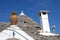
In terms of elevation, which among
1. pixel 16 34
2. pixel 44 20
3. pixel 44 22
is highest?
pixel 44 20

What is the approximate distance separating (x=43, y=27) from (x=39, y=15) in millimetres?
1940

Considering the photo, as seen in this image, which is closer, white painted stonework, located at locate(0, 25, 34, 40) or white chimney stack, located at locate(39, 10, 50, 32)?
white painted stonework, located at locate(0, 25, 34, 40)

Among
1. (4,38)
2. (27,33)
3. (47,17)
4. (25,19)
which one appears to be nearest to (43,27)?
(47,17)

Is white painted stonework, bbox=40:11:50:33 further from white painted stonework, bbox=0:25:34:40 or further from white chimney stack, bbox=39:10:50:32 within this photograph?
white painted stonework, bbox=0:25:34:40

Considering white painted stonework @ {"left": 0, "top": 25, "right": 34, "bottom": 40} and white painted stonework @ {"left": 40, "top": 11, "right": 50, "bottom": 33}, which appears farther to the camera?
white painted stonework @ {"left": 40, "top": 11, "right": 50, "bottom": 33}

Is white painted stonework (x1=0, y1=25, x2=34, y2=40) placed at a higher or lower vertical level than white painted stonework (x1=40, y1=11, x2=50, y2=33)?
lower

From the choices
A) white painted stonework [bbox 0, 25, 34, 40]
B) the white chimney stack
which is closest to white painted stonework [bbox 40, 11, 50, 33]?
the white chimney stack

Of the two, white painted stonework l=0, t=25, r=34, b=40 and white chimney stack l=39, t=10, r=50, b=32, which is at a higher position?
white chimney stack l=39, t=10, r=50, b=32

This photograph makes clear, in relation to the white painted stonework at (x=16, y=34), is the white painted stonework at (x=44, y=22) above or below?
above

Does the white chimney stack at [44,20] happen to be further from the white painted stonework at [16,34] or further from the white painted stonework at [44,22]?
the white painted stonework at [16,34]

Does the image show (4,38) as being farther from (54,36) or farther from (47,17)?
(47,17)

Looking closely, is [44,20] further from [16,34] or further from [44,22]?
[16,34]

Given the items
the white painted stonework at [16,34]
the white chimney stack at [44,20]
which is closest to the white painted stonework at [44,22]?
the white chimney stack at [44,20]

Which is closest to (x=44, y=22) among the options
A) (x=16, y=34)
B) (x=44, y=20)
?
(x=44, y=20)
